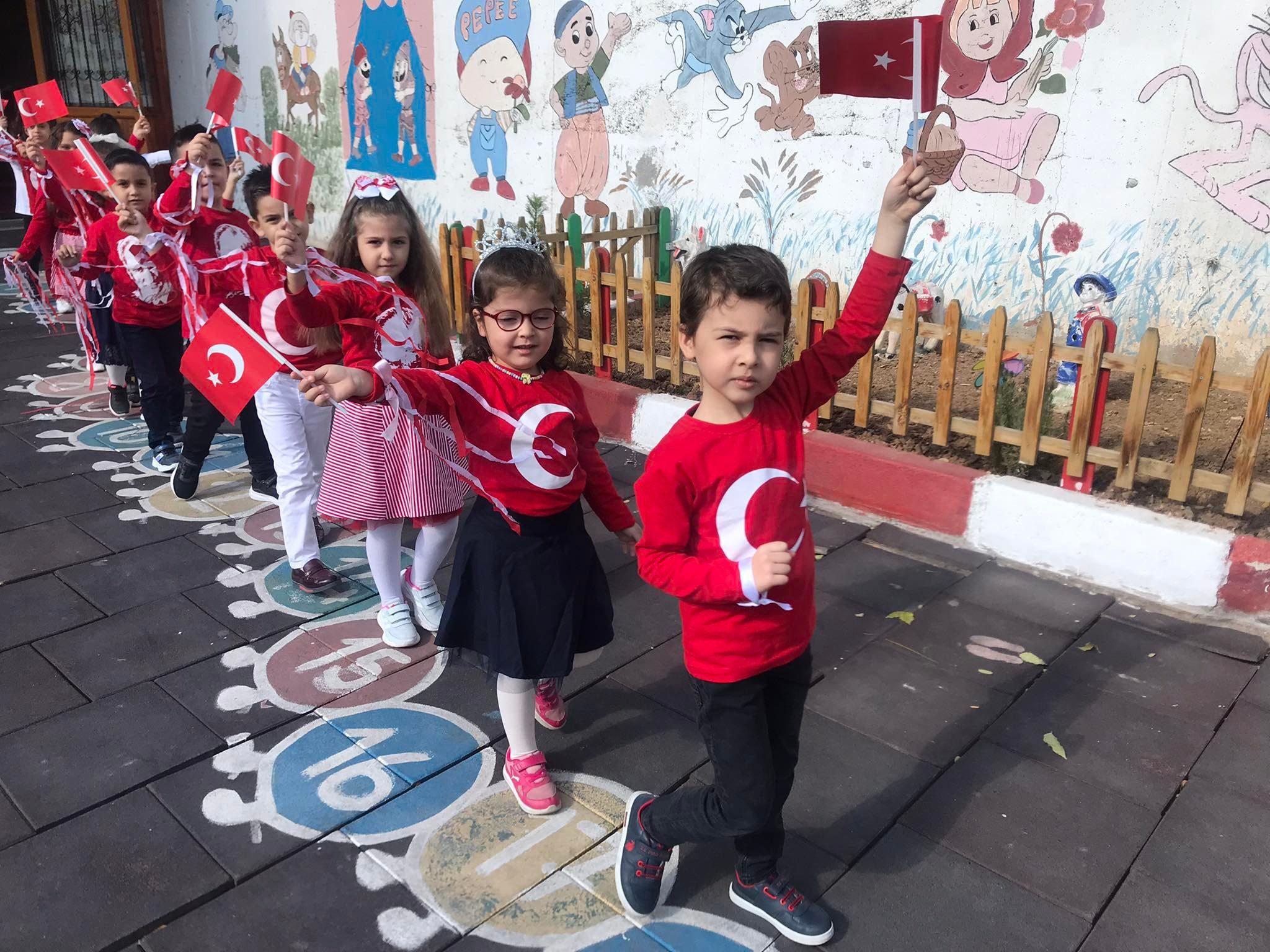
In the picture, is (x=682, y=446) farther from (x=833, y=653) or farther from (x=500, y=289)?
(x=833, y=653)

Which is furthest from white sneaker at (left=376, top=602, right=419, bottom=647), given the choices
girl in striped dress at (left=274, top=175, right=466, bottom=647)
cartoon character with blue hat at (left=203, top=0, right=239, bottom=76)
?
cartoon character with blue hat at (left=203, top=0, right=239, bottom=76)

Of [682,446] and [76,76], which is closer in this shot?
[682,446]

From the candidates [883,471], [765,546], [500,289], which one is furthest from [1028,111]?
[765,546]

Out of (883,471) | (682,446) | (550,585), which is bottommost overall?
(883,471)

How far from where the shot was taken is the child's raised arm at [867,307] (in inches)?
80.7

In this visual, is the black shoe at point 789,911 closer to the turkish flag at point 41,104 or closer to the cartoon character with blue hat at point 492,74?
the turkish flag at point 41,104

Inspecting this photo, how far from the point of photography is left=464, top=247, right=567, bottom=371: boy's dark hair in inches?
92.6

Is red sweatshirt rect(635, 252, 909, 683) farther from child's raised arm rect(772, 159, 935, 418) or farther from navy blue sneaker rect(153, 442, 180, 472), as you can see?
navy blue sneaker rect(153, 442, 180, 472)

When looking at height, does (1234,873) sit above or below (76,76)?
below

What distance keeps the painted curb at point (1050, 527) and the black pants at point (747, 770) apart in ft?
7.56

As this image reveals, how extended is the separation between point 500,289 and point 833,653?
71.8 inches

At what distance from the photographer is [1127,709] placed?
3.09 m

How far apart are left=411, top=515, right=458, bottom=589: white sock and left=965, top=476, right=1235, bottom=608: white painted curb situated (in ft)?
7.53

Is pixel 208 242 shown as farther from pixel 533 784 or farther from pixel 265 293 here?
pixel 533 784
